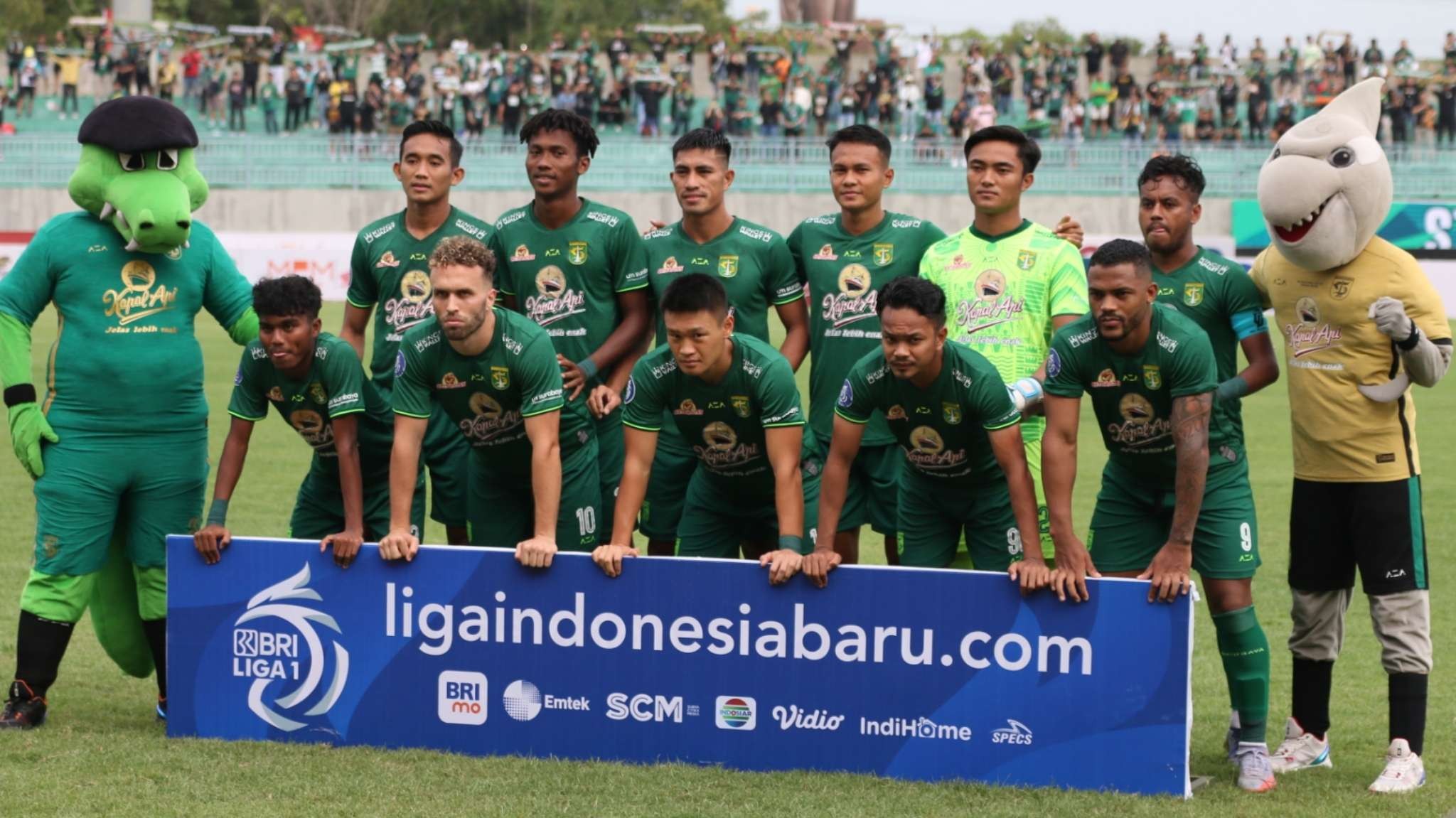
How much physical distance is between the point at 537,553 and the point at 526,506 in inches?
39.8

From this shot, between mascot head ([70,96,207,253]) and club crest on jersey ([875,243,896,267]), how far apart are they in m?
2.76

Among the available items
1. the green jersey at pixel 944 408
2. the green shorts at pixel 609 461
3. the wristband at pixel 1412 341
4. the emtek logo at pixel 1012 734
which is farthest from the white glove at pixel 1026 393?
the green shorts at pixel 609 461

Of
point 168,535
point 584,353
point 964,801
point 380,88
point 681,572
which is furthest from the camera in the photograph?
point 380,88

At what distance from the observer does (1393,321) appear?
5688mm

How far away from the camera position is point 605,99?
40906 mm

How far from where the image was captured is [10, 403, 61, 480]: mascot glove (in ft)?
21.3

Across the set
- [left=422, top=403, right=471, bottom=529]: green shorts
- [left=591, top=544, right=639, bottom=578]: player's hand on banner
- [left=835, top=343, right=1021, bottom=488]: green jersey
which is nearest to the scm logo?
[left=591, top=544, right=639, bottom=578]: player's hand on banner

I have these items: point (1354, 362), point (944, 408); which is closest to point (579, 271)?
point (944, 408)

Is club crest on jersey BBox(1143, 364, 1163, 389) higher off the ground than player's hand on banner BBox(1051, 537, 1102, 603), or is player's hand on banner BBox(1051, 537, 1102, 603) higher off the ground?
club crest on jersey BBox(1143, 364, 1163, 389)

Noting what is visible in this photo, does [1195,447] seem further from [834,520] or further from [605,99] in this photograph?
[605,99]

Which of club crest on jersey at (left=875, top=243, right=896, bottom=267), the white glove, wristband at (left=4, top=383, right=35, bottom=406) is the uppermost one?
club crest on jersey at (left=875, top=243, right=896, bottom=267)

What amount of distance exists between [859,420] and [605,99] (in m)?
35.9

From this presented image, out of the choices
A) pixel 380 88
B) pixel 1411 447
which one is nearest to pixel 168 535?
pixel 1411 447

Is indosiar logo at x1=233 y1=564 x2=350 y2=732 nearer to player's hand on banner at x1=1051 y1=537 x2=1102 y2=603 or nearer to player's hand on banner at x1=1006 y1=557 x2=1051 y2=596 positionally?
player's hand on banner at x1=1006 y1=557 x2=1051 y2=596
